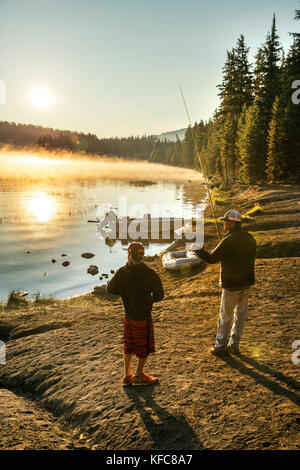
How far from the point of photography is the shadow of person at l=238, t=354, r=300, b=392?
5.27 metres

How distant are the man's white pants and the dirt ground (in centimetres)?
35

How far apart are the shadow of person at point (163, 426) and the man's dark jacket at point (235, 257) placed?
7.12 ft

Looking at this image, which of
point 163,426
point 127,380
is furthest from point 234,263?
point 163,426

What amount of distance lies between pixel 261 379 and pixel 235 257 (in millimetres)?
1905

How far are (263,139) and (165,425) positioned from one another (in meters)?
42.1

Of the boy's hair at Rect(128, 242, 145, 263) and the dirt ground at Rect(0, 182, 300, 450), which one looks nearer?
the dirt ground at Rect(0, 182, 300, 450)

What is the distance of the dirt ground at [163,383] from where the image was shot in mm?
4320

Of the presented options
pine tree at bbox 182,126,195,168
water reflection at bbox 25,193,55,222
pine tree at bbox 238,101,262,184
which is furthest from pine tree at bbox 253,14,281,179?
pine tree at bbox 182,126,195,168

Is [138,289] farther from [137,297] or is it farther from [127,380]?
[127,380]

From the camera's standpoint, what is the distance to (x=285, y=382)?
533 centimetres

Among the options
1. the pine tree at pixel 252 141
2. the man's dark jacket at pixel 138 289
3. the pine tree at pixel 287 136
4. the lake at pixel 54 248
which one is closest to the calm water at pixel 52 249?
the lake at pixel 54 248

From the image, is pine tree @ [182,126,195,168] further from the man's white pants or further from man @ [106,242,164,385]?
man @ [106,242,164,385]

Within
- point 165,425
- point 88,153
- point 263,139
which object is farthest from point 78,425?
point 88,153

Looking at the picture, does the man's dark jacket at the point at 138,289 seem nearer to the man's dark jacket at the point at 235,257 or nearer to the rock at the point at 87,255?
the man's dark jacket at the point at 235,257
